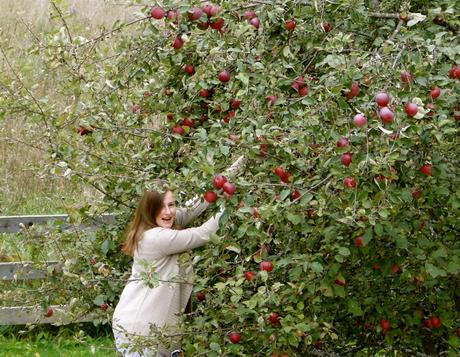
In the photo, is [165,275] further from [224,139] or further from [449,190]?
[449,190]

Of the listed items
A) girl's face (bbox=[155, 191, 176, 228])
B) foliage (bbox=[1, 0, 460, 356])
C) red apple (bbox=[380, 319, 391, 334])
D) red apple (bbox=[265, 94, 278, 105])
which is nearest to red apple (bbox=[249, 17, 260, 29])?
foliage (bbox=[1, 0, 460, 356])

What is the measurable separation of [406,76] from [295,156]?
55 cm

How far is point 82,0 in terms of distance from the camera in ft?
42.4

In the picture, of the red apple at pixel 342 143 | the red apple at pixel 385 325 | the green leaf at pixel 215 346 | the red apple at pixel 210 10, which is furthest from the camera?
the red apple at pixel 385 325

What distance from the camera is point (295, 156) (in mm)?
3373

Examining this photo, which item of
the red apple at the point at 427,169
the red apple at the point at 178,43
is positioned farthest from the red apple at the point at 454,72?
the red apple at the point at 178,43

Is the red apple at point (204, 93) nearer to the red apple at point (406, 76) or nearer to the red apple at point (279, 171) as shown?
the red apple at point (279, 171)

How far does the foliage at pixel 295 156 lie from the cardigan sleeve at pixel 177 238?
18 centimetres

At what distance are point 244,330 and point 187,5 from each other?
128cm

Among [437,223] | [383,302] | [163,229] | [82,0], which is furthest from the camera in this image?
[82,0]

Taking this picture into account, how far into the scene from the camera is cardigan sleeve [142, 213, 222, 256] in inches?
164

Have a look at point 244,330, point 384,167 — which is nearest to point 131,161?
point 244,330

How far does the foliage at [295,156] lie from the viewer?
3092 millimetres

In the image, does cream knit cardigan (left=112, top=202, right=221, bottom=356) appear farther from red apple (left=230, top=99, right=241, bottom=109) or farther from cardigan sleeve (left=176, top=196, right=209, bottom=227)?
red apple (left=230, top=99, right=241, bottom=109)
